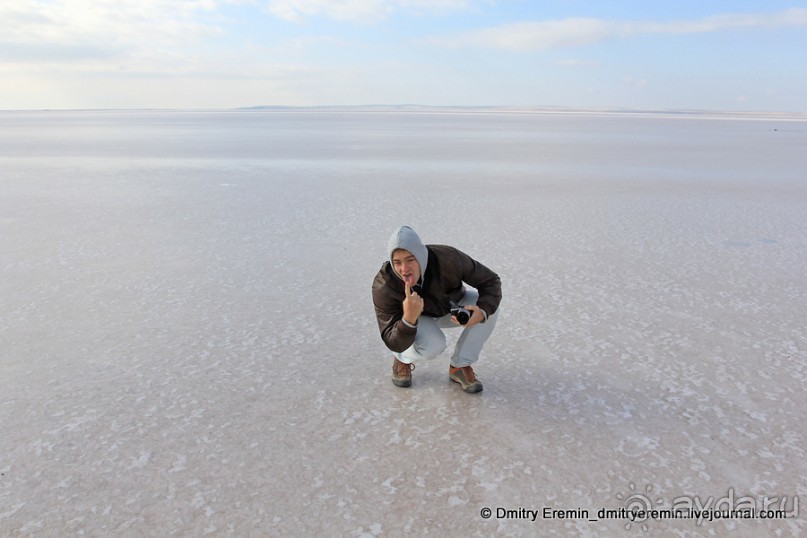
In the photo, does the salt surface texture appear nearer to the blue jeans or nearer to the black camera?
the blue jeans

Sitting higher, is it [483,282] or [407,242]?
[407,242]

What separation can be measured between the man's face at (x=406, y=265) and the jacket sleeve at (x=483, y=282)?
0.24 metres

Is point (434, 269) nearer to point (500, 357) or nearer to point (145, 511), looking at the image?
point (500, 357)

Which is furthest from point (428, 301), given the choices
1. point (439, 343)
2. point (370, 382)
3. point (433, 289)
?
point (370, 382)

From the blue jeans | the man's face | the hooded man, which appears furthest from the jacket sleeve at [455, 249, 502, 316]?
the man's face

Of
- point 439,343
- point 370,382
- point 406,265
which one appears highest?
point 406,265

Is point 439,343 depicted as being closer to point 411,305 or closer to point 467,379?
point 467,379

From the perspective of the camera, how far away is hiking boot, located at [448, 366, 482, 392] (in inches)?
101

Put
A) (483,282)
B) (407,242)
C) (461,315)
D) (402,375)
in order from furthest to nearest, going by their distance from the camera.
Result: (402,375) → (483,282) → (461,315) → (407,242)

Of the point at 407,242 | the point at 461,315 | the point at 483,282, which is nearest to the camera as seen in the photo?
the point at 407,242

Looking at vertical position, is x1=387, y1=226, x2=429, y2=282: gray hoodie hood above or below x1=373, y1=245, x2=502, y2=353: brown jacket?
above

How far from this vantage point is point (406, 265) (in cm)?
225

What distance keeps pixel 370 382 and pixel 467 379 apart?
41 cm

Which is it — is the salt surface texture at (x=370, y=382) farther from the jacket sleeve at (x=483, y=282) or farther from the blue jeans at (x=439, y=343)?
the jacket sleeve at (x=483, y=282)
